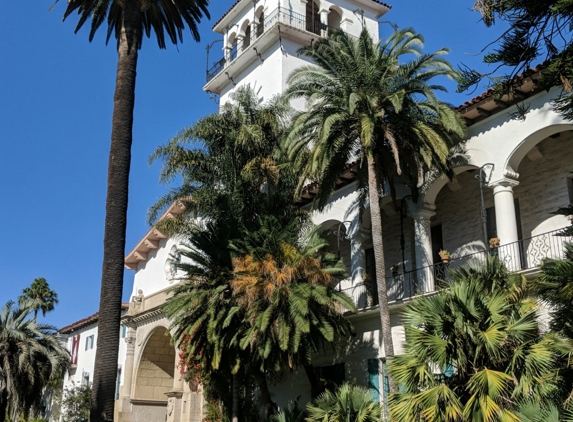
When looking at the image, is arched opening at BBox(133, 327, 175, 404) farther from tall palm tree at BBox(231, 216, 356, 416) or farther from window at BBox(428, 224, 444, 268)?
window at BBox(428, 224, 444, 268)

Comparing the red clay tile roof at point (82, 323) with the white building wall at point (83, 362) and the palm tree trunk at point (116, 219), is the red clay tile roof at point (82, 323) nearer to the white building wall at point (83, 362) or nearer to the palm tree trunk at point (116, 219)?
the white building wall at point (83, 362)

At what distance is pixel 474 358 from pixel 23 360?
2420cm

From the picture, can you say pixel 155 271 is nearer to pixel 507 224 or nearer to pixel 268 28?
pixel 268 28

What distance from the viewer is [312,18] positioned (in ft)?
118

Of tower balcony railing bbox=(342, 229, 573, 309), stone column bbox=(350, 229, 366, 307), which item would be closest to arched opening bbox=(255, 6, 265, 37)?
stone column bbox=(350, 229, 366, 307)

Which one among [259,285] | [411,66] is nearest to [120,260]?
[259,285]

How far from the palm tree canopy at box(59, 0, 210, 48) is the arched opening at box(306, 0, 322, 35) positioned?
16.0m

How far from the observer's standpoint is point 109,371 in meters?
14.4

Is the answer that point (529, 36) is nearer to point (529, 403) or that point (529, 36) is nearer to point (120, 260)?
point (529, 403)

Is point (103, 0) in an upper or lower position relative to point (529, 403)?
upper

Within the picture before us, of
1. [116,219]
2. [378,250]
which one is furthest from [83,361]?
[116,219]

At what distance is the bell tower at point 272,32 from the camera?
33.6 m

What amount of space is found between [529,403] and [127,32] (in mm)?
12600

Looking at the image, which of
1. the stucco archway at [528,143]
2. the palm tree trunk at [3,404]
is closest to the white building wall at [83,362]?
the palm tree trunk at [3,404]
